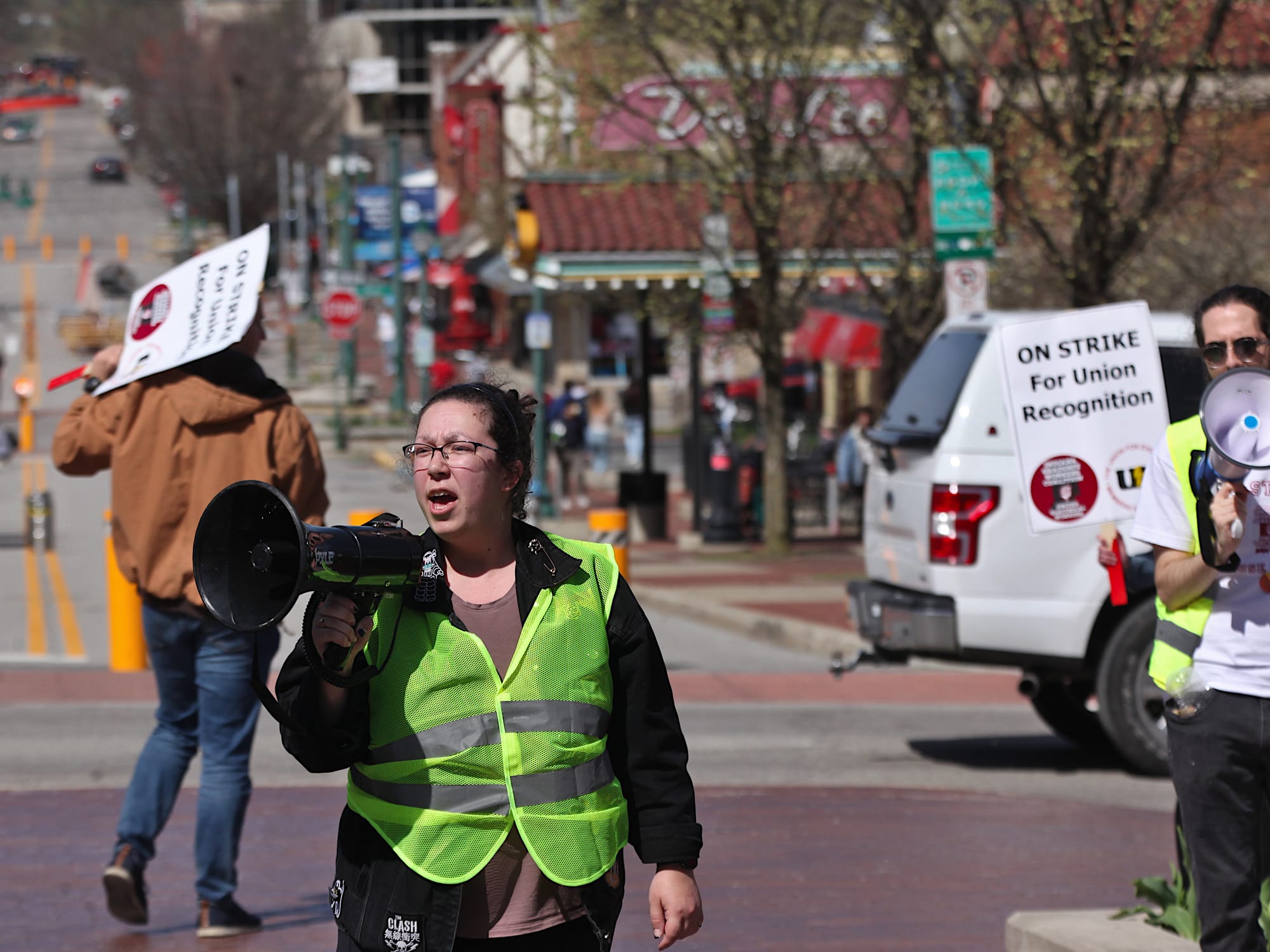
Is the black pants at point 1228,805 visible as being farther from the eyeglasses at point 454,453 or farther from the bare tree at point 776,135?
the bare tree at point 776,135

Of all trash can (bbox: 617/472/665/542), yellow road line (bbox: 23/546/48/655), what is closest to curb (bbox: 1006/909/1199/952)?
yellow road line (bbox: 23/546/48/655)

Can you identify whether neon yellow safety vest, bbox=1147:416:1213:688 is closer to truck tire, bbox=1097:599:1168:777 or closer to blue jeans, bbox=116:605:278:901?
blue jeans, bbox=116:605:278:901

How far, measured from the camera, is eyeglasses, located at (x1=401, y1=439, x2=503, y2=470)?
3.26 meters

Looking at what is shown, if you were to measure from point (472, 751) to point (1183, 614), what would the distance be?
1921 mm

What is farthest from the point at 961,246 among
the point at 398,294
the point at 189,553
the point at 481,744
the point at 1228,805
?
the point at 398,294

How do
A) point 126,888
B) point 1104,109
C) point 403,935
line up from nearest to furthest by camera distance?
point 403,935 → point 126,888 → point 1104,109

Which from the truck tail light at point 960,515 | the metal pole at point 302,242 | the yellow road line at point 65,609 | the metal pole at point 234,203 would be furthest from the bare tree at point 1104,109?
the metal pole at point 302,242

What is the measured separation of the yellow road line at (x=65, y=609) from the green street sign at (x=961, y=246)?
6732 mm

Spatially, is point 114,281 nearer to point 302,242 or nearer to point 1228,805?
point 302,242

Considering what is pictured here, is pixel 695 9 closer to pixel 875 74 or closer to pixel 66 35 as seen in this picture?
pixel 875 74

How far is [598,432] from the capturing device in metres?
32.3

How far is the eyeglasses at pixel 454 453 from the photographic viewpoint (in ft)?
10.7

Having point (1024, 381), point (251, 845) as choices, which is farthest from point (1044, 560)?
point (251, 845)

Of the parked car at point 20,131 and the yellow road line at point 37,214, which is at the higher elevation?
the parked car at point 20,131
